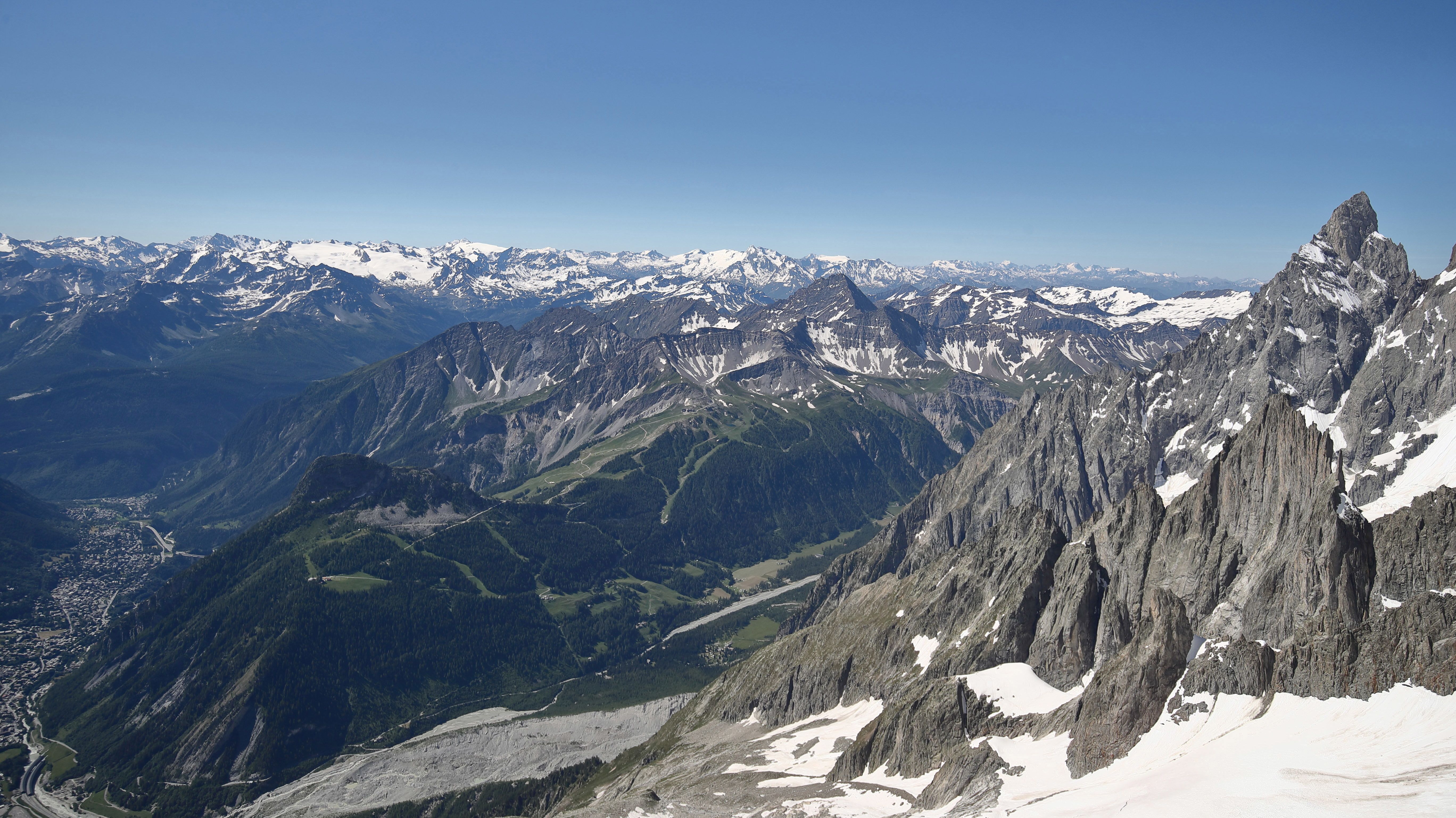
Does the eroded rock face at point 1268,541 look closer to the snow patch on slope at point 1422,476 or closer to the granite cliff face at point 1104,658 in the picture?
the granite cliff face at point 1104,658

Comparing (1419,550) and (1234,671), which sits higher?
(1419,550)

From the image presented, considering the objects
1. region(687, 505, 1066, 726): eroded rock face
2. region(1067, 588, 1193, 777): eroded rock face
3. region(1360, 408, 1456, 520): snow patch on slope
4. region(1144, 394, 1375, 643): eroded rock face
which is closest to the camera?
region(1067, 588, 1193, 777): eroded rock face

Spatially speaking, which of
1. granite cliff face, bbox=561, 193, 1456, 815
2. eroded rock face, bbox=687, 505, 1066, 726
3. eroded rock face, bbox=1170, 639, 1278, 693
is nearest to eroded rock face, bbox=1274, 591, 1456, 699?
granite cliff face, bbox=561, 193, 1456, 815

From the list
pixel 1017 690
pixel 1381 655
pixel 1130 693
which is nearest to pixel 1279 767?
pixel 1381 655

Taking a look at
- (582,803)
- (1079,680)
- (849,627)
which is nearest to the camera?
(1079,680)

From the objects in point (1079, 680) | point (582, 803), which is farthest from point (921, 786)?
point (582, 803)

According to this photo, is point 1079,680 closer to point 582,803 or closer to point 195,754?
point 582,803

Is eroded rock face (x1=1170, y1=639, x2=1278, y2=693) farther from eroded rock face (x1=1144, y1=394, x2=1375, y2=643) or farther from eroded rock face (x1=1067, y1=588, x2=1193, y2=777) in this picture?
eroded rock face (x1=1144, y1=394, x2=1375, y2=643)

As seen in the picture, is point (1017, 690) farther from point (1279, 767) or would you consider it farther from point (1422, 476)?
point (1422, 476)
